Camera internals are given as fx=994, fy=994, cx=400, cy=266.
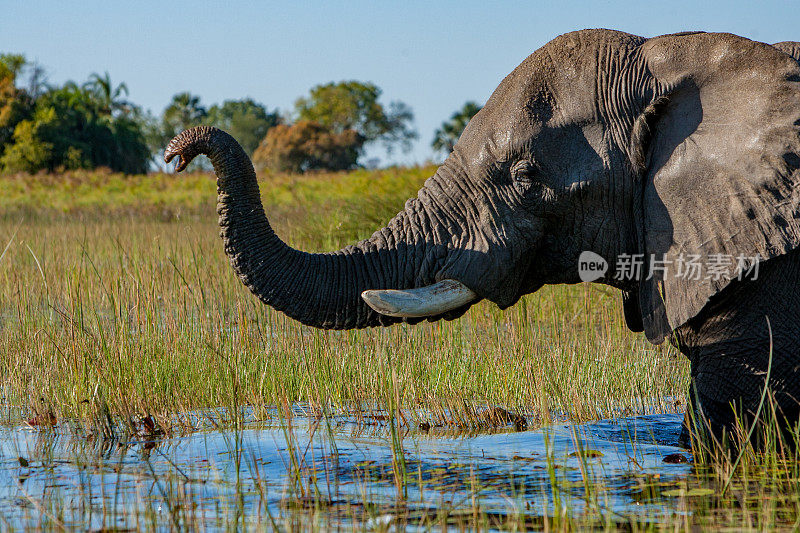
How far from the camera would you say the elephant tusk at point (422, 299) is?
4.40 meters

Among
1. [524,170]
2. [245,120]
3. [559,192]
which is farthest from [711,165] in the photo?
[245,120]

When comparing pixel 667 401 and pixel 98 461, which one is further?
pixel 667 401

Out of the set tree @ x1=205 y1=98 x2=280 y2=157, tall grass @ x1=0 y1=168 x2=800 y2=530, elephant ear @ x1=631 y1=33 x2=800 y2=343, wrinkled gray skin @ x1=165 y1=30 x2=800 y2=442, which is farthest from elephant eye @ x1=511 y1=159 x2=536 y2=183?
tree @ x1=205 y1=98 x2=280 y2=157

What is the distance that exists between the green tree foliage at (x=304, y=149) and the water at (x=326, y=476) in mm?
57222

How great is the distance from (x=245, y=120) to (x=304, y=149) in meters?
24.9

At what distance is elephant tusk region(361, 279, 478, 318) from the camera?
440 centimetres

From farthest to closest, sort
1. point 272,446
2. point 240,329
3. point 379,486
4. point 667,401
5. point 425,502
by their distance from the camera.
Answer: point 240,329, point 667,401, point 272,446, point 379,486, point 425,502

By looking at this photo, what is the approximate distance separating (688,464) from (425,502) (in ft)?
4.61

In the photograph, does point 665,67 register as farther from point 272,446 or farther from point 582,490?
point 272,446

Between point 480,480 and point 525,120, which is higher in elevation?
point 525,120

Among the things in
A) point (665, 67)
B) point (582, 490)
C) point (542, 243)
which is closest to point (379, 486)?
point (582, 490)

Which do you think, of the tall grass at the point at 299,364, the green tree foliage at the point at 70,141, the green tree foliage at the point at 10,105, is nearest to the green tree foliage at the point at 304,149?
the green tree foliage at the point at 70,141

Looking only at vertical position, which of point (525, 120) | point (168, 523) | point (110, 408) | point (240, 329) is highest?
point (525, 120)

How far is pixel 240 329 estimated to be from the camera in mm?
6914
